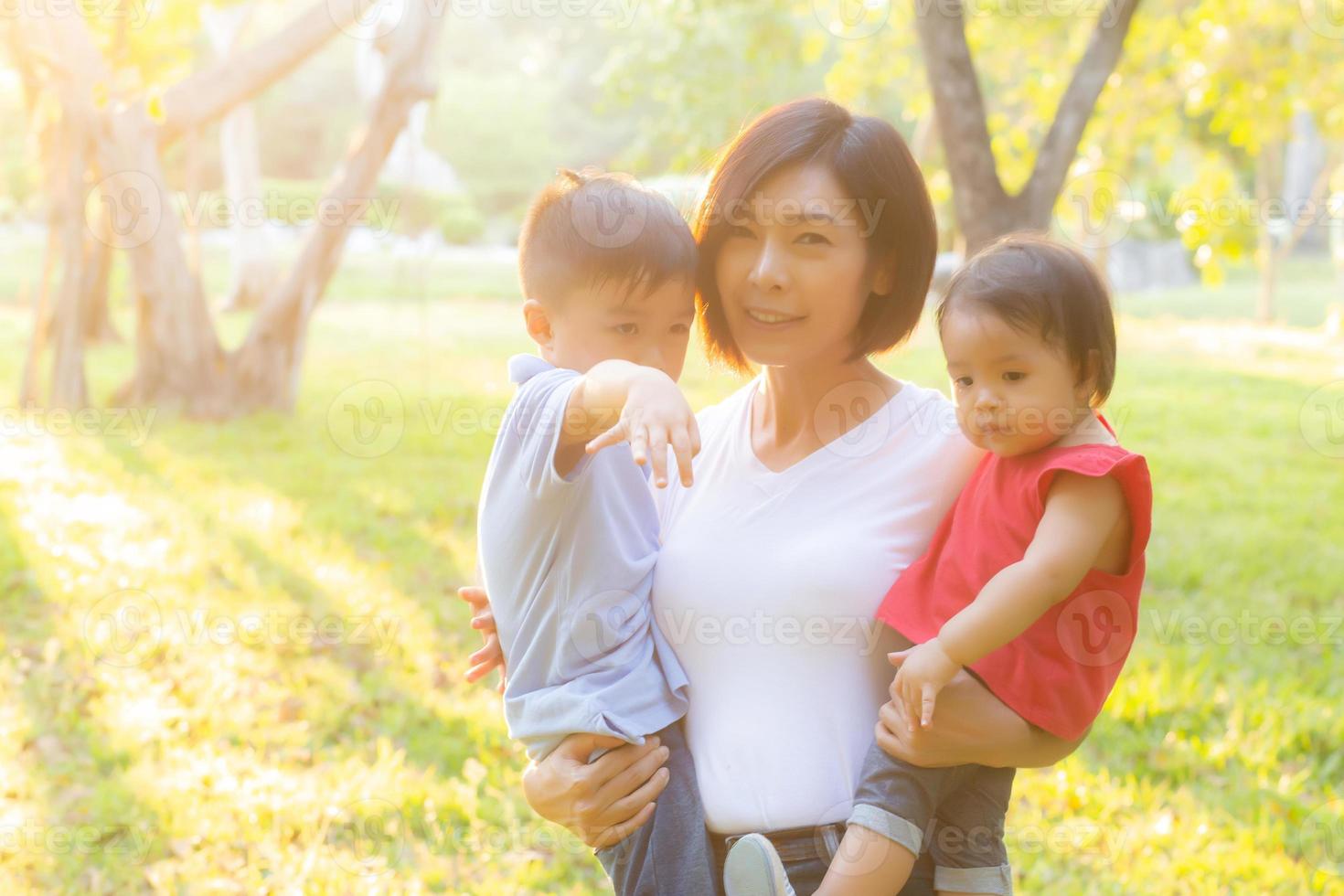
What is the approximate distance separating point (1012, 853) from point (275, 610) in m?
3.24

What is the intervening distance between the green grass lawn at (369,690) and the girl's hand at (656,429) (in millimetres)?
884

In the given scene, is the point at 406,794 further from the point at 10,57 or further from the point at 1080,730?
the point at 10,57

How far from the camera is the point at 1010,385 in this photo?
1706mm

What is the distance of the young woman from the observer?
175cm

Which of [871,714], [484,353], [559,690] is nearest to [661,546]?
[559,690]

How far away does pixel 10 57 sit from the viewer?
923cm

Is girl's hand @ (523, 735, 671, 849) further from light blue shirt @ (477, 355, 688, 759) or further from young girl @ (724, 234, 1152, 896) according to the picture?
young girl @ (724, 234, 1152, 896)

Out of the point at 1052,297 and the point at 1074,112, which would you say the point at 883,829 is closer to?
the point at 1052,297

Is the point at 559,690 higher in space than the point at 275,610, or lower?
higher

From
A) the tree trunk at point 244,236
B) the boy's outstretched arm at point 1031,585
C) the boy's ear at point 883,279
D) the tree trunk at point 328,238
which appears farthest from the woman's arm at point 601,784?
the tree trunk at point 244,236

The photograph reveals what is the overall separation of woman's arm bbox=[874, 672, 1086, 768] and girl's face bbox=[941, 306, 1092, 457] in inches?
13.6

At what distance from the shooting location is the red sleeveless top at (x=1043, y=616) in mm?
1678

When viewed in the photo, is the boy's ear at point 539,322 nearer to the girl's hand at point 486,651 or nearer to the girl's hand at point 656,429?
the girl's hand at point 656,429

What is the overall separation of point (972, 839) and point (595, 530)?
2.34 feet
